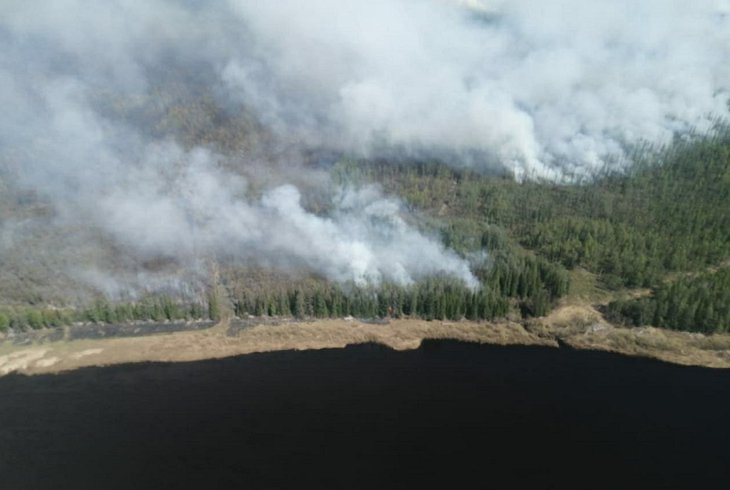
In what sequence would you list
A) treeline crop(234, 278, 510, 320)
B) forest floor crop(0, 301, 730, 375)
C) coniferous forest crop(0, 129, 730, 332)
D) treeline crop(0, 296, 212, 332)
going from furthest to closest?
treeline crop(234, 278, 510, 320)
treeline crop(0, 296, 212, 332)
coniferous forest crop(0, 129, 730, 332)
forest floor crop(0, 301, 730, 375)

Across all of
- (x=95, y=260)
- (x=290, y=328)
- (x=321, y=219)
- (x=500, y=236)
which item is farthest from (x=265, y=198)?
(x=500, y=236)

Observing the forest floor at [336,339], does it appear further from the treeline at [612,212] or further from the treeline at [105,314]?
the treeline at [612,212]

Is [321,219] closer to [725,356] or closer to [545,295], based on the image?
[545,295]

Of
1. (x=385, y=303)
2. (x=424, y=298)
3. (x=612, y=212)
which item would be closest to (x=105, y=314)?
(x=385, y=303)

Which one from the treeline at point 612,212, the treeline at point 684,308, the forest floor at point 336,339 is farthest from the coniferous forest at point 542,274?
the forest floor at point 336,339

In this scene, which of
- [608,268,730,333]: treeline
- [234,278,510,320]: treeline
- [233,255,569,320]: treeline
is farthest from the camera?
[233,255,569,320]: treeline

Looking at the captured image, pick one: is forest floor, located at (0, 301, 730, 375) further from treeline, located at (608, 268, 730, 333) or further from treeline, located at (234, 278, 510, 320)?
treeline, located at (234, 278, 510, 320)

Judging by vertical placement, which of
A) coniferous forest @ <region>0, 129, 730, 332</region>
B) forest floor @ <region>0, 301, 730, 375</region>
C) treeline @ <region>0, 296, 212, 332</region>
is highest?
coniferous forest @ <region>0, 129, 730, 332</region>

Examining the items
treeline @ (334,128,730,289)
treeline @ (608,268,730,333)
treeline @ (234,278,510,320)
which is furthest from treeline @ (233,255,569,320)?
treeline @ (334,128,730,289)
